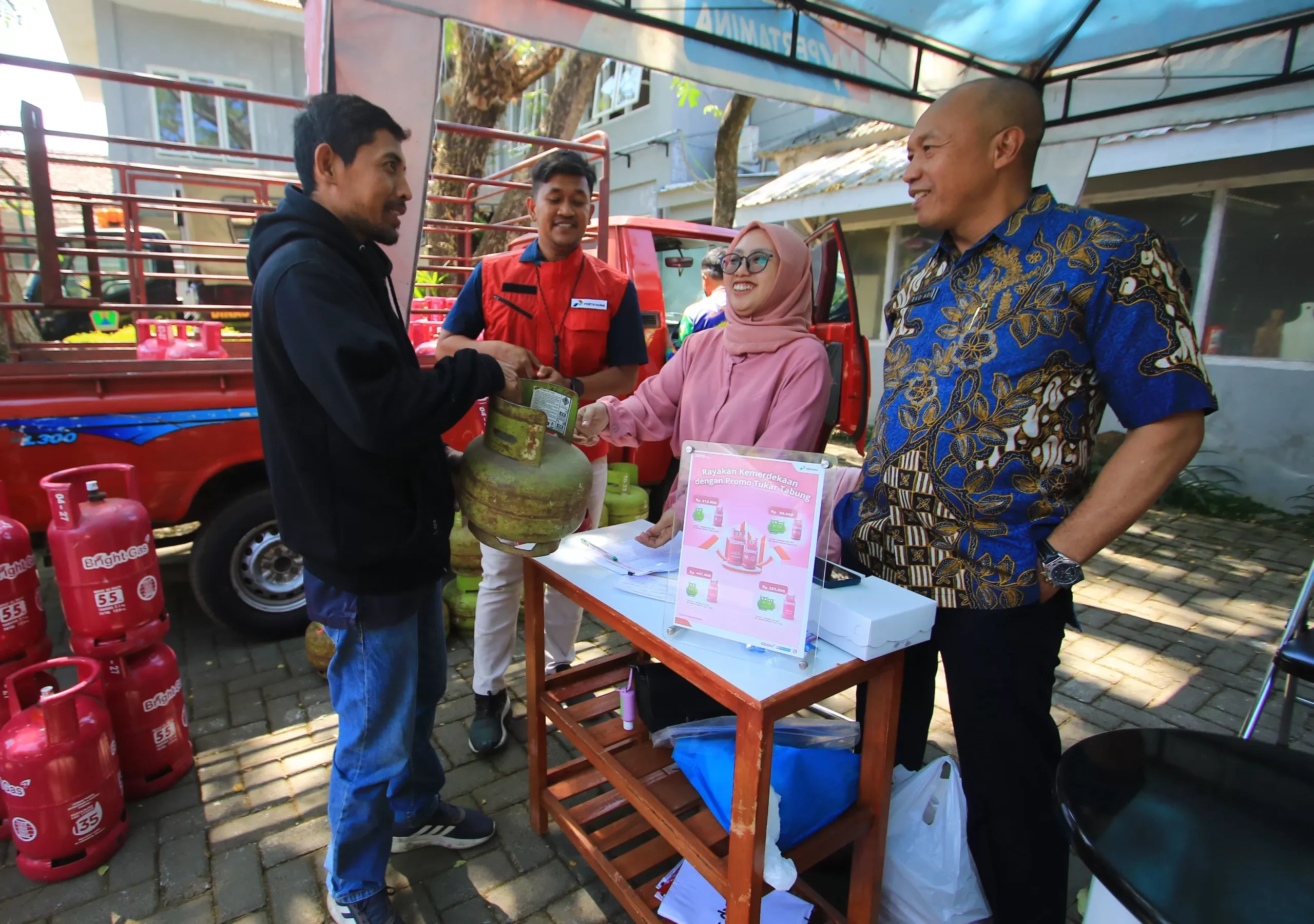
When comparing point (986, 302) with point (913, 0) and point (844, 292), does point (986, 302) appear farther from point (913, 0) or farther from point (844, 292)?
point (844, 292)

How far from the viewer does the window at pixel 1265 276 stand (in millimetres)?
5707

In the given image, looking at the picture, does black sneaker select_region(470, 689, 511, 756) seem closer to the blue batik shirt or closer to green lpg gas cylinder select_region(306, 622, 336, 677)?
green lpg gas cylinder select_region(306, 622, 336, 677)

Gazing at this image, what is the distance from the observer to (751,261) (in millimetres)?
1985

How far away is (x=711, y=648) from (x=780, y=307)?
1.01m

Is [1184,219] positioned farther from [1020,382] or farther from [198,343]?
[198,343]

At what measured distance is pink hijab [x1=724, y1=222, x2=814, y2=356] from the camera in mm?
1980

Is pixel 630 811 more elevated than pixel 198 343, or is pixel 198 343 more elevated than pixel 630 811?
pixel 198 343

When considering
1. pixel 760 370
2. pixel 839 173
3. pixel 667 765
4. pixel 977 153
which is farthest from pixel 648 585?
pixel 839 173

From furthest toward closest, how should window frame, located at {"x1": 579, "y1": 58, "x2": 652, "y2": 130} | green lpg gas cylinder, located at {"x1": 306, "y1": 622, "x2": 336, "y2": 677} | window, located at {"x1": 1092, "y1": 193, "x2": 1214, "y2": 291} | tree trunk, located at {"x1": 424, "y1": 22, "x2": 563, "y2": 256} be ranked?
window frame, located at {"x1": 579, "y1": 58, "x2": 652, "y2": 130}, tree trunk, located at {"x1": 424, "y1": 22, "x2": 563, "y2": 256}, window, located at {"x1": 1092, "y1": 193, "x2": 1214, "y2": 291}, green lpg gas cylinder, located at {"x1": 306, "y1": 622, "x2": 336, "y2": 677}

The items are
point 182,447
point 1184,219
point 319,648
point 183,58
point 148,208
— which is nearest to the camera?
point 182,447

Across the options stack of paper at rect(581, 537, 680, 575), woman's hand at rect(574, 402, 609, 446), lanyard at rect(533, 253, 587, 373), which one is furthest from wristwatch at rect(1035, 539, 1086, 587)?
lanyard at rect(533, 253, 587, 373)

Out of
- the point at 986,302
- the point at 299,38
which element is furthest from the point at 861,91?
the point at 299,38

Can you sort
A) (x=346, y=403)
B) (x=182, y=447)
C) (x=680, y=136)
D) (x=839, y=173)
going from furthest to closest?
(x=680, y=136), (x=839, y=173), (x=182, y=447), (x=346, y=403)

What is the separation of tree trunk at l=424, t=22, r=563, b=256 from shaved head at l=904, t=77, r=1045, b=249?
19.1 ft
